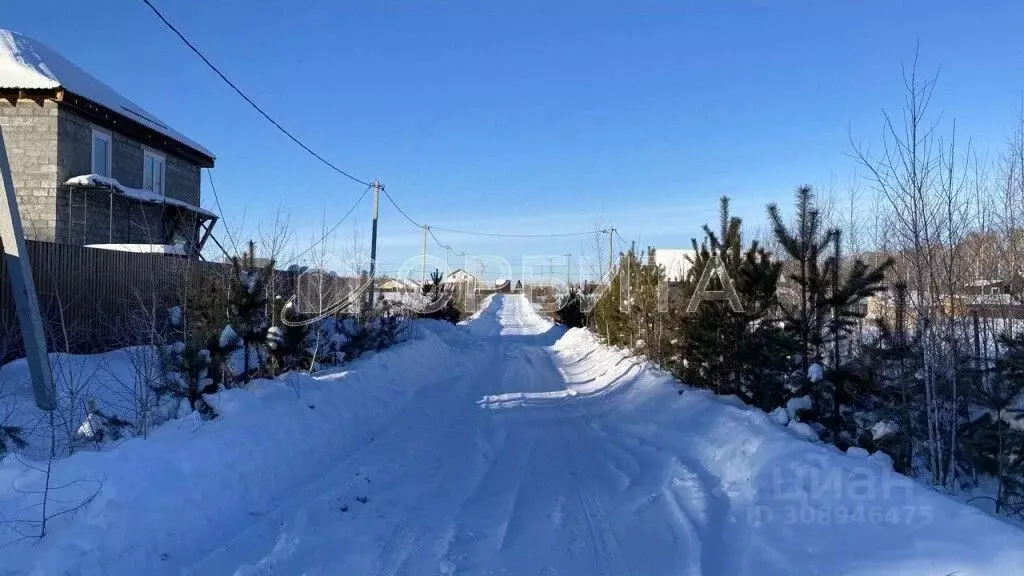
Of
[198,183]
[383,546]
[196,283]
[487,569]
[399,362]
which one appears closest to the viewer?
[487,569]

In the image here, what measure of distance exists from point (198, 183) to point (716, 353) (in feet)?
79.1

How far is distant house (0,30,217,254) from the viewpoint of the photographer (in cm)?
1870

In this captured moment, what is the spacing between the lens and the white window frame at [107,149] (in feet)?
67.1

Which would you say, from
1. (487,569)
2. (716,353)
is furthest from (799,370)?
(487,569)

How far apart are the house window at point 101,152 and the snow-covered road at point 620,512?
16.8 meters

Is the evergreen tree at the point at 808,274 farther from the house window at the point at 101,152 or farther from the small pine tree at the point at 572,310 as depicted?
the small pine tree at the point at 572,310

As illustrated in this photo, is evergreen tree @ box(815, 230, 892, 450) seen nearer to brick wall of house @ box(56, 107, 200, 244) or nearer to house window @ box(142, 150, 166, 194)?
brick wall of house @ box(56, 107, 200, 244)

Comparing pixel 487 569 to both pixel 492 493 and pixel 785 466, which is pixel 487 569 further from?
pixel 785 466

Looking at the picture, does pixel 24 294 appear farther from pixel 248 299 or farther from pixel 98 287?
pixel 98 287

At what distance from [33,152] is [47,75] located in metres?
2.24

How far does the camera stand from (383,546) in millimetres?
5133

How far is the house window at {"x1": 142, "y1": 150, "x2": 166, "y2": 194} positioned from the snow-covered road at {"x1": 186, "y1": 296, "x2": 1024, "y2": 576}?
18483 millimetres

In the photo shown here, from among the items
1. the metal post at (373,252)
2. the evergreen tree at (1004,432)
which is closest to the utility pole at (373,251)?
the metal post at (373,252)

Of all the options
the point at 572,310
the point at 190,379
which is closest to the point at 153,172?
the point at 190,379
